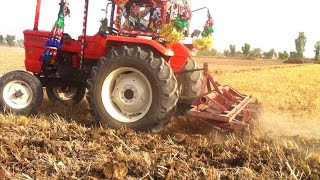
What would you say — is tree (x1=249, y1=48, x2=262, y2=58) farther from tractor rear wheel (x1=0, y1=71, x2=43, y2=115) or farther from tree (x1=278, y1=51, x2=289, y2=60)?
tractor rear wheel (x1=0, y1=71, x2=43, y2=115)

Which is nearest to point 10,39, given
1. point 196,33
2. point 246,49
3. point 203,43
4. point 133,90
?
point 246,49

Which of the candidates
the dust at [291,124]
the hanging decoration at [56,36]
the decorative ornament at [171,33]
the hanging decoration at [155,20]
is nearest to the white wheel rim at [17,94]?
the hanging decoration at [56,36]

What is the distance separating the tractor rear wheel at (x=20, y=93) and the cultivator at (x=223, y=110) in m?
2.55

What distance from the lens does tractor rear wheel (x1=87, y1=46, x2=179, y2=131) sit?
5.08m

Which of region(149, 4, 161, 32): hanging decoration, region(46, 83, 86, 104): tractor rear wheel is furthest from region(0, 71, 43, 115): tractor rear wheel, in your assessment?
region(149, 4, 161, 32): hanging decoration

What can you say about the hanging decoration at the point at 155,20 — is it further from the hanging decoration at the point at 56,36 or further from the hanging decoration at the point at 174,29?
the hanging decoration at the point at 56,36

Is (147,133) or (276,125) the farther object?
(276,125)

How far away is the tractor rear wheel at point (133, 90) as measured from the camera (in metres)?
5.08

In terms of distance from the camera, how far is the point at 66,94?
7.57 meters

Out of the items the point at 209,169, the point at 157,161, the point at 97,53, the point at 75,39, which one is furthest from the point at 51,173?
the point at 75,39

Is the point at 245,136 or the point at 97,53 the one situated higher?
the point at 97,53

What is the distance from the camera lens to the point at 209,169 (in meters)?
3.59

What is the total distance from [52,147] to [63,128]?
962 mm

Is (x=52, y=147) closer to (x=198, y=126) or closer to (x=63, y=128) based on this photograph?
(x=63, y=128)
